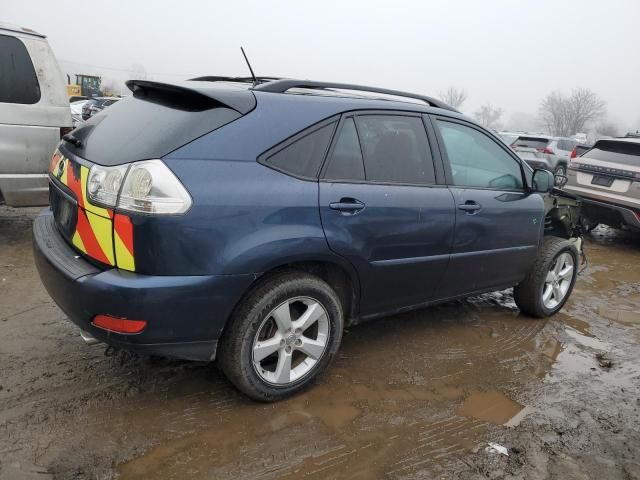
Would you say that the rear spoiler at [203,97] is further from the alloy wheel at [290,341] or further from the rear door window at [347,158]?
the alloy wheel at [290,341]

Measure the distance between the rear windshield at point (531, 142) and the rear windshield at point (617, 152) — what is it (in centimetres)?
864

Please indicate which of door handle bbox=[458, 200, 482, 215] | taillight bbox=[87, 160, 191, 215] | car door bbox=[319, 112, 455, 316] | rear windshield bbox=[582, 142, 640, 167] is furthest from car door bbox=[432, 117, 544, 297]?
rear windshield bbox=[582, 142, 640, 167]

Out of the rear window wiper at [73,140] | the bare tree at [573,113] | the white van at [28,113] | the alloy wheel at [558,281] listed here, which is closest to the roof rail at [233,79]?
the rear window wiper at [73,140]

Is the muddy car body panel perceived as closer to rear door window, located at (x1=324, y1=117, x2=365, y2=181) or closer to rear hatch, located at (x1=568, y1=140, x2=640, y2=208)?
rear door window, located at (x1=324, y1=117, x2=365, y2=181)

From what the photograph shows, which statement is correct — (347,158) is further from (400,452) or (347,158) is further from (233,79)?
(400,452)

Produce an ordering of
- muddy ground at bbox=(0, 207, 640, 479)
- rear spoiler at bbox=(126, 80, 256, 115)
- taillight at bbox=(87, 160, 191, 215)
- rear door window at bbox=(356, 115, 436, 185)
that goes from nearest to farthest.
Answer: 1. taillight at bbox=(87, 160, 191, 215)
2. muddy ground at bbox=(0, 207, 640, 479)
3. rear spoiler at bbox=(126, 80, 256, 115)
4. rear door window at bbox=(356, 115, 436, 185)

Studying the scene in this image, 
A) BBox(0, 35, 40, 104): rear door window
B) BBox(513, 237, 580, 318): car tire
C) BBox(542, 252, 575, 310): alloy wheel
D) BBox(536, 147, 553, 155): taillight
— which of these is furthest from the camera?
BBox(536, 147, 553, 155): taillight

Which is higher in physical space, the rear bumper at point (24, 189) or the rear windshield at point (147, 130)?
the rear windshield at point (147, 130)

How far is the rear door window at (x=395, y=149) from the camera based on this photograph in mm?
2809

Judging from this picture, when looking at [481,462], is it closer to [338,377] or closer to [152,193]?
[338,377]

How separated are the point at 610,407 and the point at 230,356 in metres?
2.26

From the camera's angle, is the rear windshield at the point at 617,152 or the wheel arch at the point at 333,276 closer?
the wheel arch at the point at 333,276

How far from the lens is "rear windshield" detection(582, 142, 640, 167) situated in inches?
276

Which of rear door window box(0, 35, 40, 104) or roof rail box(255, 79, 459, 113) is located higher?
roof rail box(255, 79, 459, 113)
